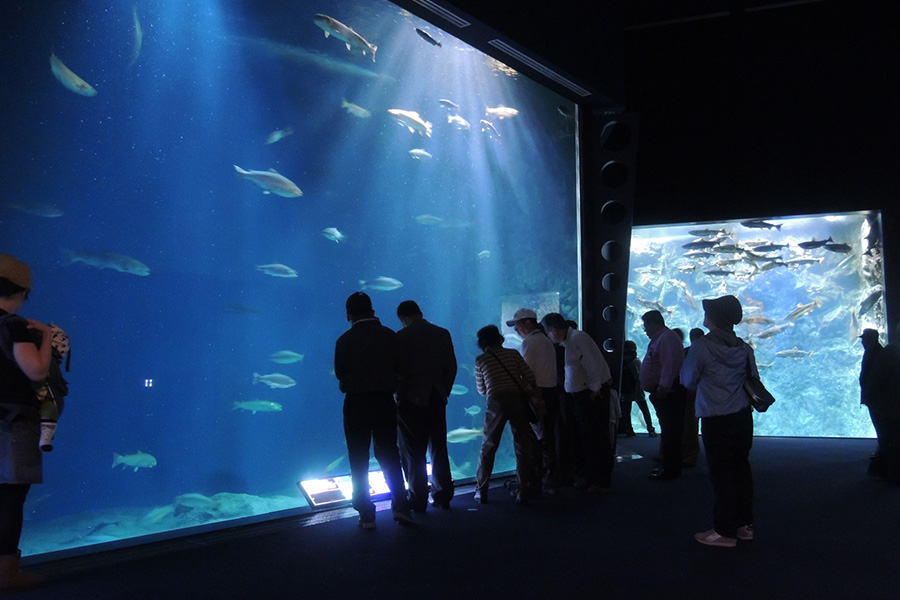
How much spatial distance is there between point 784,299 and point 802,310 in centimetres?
43

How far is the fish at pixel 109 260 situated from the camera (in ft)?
18.6

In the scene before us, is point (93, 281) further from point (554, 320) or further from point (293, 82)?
point (554, 320)

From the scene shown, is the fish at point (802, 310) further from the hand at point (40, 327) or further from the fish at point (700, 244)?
the hand at point (40, 327)

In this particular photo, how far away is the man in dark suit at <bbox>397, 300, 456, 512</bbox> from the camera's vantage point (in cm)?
496

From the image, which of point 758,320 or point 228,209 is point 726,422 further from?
point 758,320

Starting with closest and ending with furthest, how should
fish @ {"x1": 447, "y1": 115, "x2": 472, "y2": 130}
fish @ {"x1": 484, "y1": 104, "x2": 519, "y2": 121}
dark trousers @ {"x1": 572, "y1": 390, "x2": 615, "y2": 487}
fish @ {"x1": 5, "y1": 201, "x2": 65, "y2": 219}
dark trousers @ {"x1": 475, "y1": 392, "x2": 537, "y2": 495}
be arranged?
fish @ {"x1": 5, "y1": 201, "x2": 65, "y2": 219} < dark trousers @ {"x1": 475, "y1": 392, "x2": 537, "y2": 495} < dark trousers @ {"x1": 572, "y1": 390, "x2": 615, "y2": 487} < fish @ {"x1": 484, "y1": 104, "x2": 519, "y2": 121} < fish @ {"x1": 447, "y1": 115, "x2": 472, "y2": 130}

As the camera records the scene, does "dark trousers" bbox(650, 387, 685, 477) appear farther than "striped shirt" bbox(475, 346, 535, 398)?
Yes

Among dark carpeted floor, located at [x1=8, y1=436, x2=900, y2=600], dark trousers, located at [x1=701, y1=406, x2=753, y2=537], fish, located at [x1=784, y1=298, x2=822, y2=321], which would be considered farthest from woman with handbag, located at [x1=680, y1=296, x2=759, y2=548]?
fish, located at [x1=784, y1=298, x2=822, y2=321]

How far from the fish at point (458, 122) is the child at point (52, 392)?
7.35 metres

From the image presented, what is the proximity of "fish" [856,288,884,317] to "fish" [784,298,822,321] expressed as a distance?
41.4 inches

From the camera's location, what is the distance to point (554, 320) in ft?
19.5

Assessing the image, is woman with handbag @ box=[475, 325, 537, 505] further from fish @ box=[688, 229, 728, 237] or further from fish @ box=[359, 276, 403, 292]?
fish @ box=[688, 229, 728, 237]

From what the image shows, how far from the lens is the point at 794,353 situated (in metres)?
13.3

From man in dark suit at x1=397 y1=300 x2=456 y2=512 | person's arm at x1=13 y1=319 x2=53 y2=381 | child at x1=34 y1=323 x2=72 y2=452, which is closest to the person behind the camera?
person's arm at x1=13 y1=319 x2=53 y2=381
